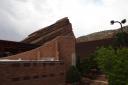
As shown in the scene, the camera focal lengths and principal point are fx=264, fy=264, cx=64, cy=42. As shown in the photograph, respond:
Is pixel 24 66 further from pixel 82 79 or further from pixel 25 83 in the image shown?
pixel 82 79

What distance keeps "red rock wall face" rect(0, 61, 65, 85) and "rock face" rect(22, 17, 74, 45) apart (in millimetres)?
8174

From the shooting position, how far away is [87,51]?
110ft

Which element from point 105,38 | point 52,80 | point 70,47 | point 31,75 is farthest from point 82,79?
point 105,38

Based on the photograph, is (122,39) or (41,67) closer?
(41,67)

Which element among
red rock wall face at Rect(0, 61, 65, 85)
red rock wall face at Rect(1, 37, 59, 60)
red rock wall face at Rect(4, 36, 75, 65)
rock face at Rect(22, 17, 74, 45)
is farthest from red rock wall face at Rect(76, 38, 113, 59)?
red rock wall face at Rect(0, 61, 65, 85)

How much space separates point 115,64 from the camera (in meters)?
18.9

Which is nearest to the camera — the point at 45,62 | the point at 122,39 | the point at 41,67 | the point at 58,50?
the point at 41,67

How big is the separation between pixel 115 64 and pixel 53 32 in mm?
12569

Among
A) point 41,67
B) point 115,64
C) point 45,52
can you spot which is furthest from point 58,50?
point 115,64

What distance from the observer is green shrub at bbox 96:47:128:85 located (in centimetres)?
1848

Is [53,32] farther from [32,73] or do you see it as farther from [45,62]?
[32,73]

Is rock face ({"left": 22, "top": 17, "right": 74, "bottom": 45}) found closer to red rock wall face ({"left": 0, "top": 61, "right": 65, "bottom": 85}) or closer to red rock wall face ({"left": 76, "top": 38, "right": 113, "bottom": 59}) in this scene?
red rock wall face ({"left": 76, "top": 38, "right": 113, "bottom": 59})

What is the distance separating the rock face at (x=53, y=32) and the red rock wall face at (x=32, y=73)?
8174 millimetres

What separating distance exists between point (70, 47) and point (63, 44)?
72 cm
